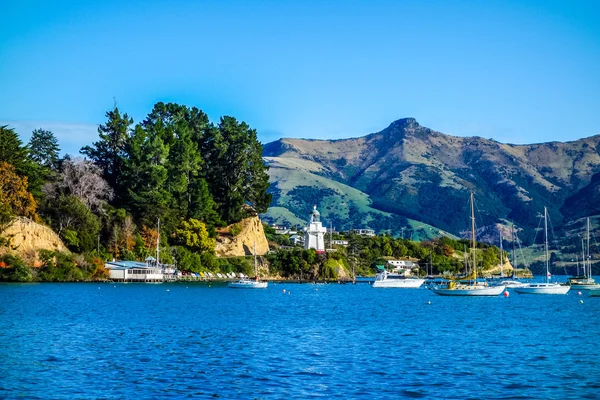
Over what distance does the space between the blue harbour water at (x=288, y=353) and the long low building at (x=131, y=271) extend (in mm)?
43775

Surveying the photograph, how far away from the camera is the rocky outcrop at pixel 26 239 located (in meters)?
101

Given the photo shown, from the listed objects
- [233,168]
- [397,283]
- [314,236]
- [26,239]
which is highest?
[233,168]

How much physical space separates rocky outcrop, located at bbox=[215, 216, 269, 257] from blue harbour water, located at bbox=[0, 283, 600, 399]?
6655 cm

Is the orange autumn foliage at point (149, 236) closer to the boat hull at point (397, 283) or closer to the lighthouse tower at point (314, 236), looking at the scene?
the boat hull at point (397, 283)

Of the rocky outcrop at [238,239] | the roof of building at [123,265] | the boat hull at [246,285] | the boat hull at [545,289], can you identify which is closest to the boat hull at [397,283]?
the boat hull at [545,289]

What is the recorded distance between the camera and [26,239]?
10262cm

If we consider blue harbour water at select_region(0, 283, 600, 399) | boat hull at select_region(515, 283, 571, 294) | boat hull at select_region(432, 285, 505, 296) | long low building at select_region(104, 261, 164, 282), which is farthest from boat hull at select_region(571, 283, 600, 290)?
long low building at select_region(104, 261, 164, 282)

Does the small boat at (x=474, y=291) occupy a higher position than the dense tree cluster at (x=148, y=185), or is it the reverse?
the dense tree cluster at (x=148, y=185)

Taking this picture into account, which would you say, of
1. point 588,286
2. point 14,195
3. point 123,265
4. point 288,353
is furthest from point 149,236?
point 288,353

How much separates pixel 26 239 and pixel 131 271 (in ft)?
57.0

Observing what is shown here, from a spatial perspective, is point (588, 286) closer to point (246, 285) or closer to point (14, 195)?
point (246, 285)

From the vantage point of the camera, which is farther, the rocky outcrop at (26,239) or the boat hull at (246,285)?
the boat hull at (246,285)

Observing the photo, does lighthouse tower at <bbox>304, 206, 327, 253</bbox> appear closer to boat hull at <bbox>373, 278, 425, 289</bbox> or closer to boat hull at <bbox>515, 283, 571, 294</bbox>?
boat hull at <bbox>373, 278, 425, 289</bbox>

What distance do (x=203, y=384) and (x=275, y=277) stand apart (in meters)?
114
